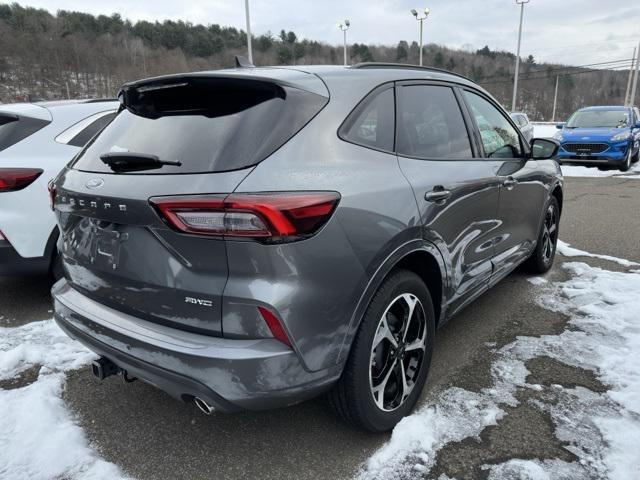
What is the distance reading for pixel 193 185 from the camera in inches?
71.8

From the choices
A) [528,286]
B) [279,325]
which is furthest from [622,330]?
[279,325]

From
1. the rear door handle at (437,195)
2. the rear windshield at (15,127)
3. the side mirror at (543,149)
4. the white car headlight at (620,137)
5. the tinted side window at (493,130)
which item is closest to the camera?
the rear door handle at (437,195)

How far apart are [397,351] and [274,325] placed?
2.79ft

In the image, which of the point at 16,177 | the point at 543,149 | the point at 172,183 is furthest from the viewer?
the point at 543,149

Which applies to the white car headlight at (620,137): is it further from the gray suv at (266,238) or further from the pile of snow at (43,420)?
the pile of snow at (43,420)

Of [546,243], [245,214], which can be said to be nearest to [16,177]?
[245,214]

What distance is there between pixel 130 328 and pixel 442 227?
1600mm

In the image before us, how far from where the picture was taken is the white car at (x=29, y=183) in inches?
140

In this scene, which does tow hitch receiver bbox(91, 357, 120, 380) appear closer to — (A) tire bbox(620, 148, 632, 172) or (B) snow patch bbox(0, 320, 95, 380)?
(B) snow patch bbox(0, 320, 95, 380)

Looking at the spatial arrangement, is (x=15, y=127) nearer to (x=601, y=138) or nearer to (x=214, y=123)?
(x=214, y=123)

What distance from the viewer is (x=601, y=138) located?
12945 millimetres

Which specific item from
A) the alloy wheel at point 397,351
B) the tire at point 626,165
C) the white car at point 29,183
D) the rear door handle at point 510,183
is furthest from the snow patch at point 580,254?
the tire at point 626,165

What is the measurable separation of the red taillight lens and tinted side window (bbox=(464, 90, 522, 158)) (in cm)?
315

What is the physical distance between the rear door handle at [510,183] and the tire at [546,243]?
1104mm
